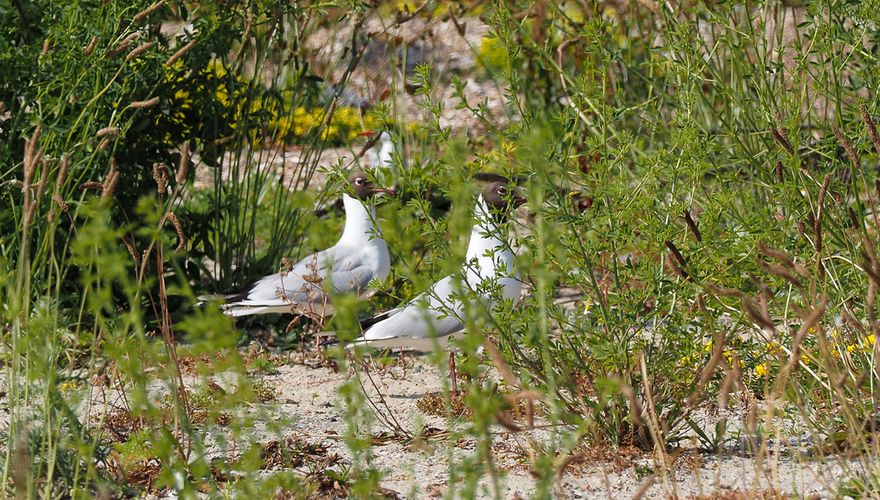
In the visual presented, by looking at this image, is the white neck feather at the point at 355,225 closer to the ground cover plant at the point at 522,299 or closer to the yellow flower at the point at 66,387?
the ground cover plant at the point at 522,299

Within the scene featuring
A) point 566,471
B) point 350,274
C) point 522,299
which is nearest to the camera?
point 566,471

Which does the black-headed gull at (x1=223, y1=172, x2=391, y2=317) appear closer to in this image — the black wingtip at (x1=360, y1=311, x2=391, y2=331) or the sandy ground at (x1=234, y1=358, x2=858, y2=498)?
the black wingtip at (x1=360, y1=311, x2=391, y2=331)

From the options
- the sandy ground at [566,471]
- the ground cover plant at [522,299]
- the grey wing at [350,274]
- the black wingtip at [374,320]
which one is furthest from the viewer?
the grey wing at [350,274]

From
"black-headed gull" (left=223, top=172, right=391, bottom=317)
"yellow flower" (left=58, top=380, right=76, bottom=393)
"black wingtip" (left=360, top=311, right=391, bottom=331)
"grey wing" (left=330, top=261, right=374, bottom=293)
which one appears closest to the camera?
"yellow flower" (left=58, top=380, right=76, bottom=393)

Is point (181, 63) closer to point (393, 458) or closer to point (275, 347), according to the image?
point (275, 347)

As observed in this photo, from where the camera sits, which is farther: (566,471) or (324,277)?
(324,277)

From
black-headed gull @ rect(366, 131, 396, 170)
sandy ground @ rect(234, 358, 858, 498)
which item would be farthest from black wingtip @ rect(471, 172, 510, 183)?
sandy ground @ rect(234, 358, 858, 498)

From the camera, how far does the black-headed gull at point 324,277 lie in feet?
14.9

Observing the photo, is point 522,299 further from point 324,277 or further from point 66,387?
point 66,387

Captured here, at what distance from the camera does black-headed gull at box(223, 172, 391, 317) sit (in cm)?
453

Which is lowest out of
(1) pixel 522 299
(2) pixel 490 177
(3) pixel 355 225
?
(1) pixel 522 299

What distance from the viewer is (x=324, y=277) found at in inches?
170

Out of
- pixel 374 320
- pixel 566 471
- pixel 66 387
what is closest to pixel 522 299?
pixel 566 471

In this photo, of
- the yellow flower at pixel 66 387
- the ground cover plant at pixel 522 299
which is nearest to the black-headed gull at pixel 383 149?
the ground cover plant at pixel 522 299
